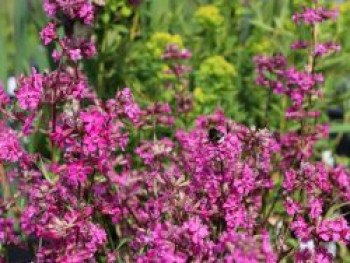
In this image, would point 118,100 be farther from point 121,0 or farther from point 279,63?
point 121,0

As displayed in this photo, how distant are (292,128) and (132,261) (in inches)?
52.1

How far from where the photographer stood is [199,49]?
3.26 metres

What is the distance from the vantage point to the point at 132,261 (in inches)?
72.1

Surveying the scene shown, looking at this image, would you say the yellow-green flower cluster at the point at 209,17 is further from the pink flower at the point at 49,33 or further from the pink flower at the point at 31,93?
the pink flower at the point at 31,93

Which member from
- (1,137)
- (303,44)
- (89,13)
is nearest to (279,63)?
(303,44)

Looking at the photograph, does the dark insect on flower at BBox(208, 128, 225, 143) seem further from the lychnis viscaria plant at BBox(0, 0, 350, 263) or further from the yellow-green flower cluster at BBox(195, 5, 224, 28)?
the yellow-green flower cluster at BBox(195, 5, 224, 28)

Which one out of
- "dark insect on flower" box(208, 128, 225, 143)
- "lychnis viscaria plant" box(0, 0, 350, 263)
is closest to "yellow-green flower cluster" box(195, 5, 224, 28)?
"lychnis viscaria plant" box(0, 0, 350, 263)

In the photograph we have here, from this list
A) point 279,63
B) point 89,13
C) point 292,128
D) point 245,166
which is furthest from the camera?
point 292,128

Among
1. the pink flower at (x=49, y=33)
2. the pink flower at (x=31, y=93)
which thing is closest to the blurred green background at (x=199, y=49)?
the pink flower at (x=49, y=33)

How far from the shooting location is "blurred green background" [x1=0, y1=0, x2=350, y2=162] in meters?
2.77

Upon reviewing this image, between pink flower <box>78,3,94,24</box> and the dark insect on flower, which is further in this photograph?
pink flower <box>78,3,94,24</box>

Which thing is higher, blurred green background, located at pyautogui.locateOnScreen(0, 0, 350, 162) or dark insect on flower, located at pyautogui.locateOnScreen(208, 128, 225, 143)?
blurred green background, located at pyautogui.locateOnScreen(0, 0, 350, 162)

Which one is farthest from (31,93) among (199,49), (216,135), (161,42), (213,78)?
(199,49)

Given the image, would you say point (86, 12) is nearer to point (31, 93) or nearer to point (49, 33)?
point (49, 33)
